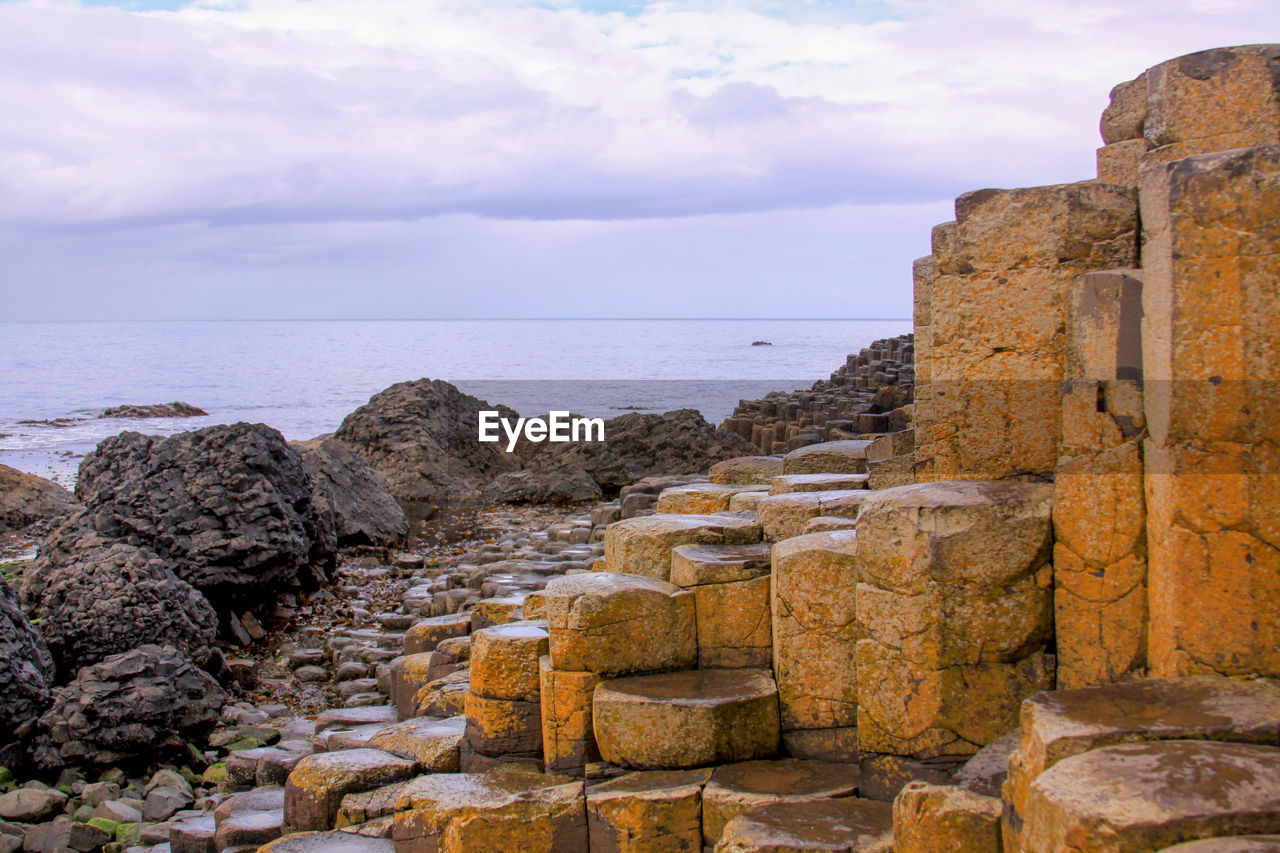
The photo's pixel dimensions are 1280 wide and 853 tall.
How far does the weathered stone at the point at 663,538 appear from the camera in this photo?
5.70 meters

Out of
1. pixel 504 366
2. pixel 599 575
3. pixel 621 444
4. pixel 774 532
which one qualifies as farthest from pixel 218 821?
pixel 504 366

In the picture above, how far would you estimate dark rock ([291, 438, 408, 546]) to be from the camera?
13992 mm

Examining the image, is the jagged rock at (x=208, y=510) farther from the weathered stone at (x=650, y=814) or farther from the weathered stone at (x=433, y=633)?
the weathered stone at (x=650, y=814)

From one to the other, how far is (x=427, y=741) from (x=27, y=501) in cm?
1407

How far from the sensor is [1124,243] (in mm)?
4227

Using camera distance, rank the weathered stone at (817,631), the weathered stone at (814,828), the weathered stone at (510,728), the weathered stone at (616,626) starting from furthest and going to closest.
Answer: the weathered stone at (510,728)
the weathered stone at (616,626)
the weathered stone at (817,631)
the weathered stone at (814,828)

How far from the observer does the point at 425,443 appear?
19562 millimetres

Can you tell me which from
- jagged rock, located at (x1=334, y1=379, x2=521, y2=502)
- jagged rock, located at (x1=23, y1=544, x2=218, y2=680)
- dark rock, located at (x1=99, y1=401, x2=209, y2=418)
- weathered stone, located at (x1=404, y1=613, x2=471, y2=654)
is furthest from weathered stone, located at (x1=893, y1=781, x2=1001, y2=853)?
dark rock, located at (x1=99, y1=401, x2=209, y2=418)

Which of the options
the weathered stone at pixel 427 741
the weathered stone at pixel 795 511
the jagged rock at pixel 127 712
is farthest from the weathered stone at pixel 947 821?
the jagged rock at pixel 127 712

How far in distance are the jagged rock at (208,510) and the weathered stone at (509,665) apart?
5.65m

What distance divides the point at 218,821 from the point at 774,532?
3.57 m

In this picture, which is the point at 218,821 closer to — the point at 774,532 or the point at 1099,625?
the point at 774,532

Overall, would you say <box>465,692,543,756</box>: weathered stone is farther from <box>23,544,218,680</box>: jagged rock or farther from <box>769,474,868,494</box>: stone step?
<box>23,544,218,680</box>: jagged rock

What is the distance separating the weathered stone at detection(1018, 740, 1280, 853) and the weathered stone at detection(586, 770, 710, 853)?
5.92 feet
